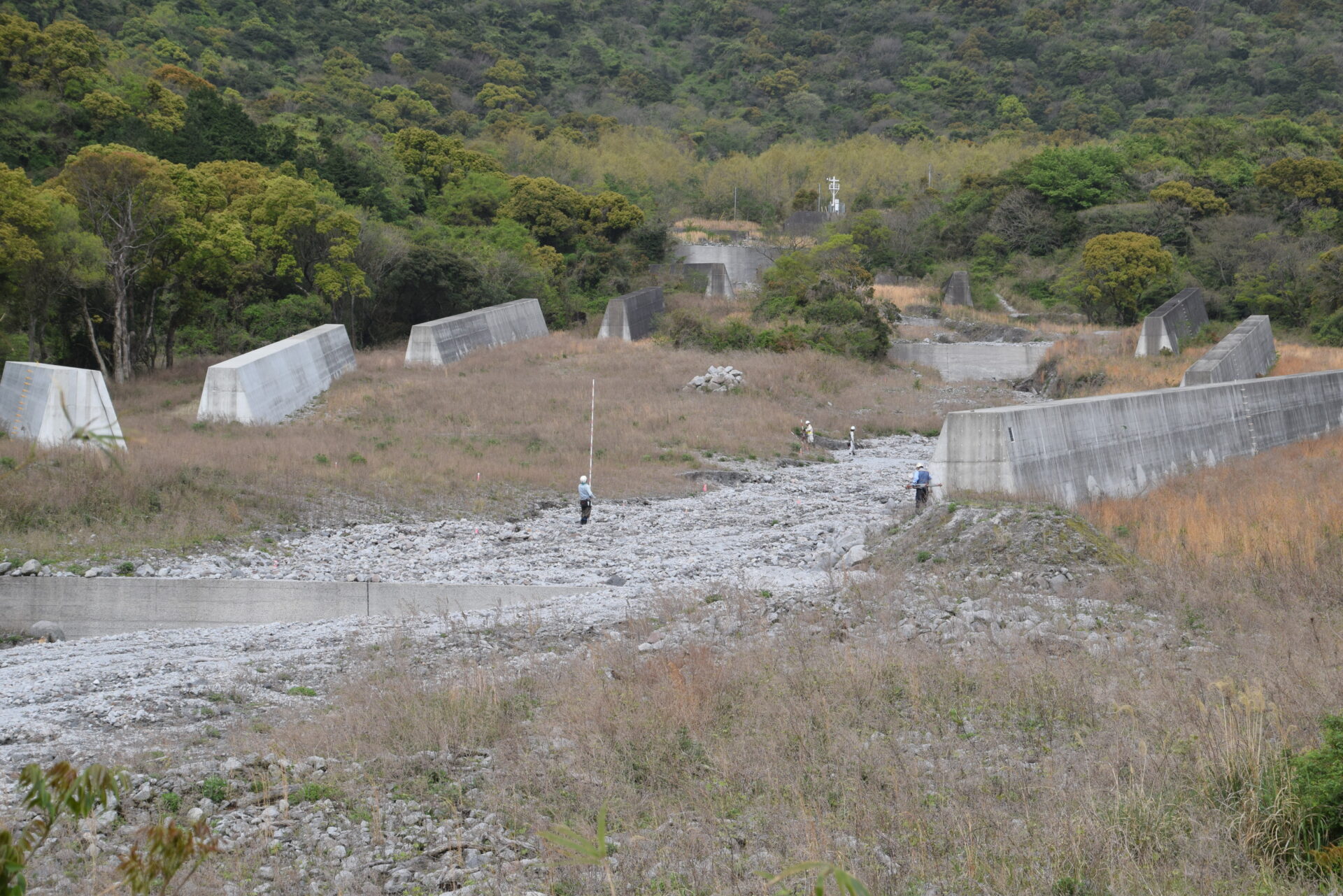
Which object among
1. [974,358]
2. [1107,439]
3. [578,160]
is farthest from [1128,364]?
[578,160]

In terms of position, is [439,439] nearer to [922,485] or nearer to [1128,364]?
[922,485]

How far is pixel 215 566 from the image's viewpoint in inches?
580

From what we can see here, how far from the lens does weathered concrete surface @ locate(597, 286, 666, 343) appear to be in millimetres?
41094

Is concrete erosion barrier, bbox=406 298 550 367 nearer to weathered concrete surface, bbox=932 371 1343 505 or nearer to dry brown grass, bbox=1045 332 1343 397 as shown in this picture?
dry brown grass, bbox=1045 332 1343 397

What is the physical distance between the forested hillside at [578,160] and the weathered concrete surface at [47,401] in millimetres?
5538

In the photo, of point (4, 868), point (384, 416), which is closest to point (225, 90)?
point (384, 416)

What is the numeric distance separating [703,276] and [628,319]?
13.4 metres

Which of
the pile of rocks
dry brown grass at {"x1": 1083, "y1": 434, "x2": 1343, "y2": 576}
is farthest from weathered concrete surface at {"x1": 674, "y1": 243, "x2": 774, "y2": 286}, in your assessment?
dry brown grass at {"x1": 1083, "y1": 434, "x2": 1343, "y2": 576}

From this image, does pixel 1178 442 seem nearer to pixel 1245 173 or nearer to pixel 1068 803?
pixel 1068 803

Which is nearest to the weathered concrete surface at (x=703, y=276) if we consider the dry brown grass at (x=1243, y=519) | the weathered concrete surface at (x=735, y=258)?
the weathered concrete surface at (x=735, y=258)

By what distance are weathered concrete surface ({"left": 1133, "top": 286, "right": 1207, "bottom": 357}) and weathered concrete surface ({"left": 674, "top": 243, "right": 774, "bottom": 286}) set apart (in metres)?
25.9

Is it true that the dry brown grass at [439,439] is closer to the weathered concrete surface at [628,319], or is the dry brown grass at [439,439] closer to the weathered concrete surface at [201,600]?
the weathered concrete surface at [201,600]

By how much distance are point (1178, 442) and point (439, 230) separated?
33669 mm

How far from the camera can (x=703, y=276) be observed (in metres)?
53.8
